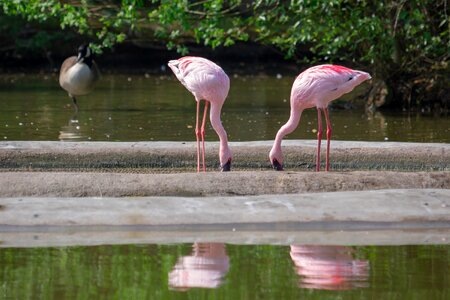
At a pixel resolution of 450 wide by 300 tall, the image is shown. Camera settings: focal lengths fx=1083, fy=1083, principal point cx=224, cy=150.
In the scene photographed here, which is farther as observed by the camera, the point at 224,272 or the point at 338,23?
the point at 338,23

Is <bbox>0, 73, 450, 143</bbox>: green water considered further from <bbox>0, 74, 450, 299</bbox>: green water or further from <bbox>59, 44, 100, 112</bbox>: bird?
<bbox>0, 74, 450, 299</bbox>: green water

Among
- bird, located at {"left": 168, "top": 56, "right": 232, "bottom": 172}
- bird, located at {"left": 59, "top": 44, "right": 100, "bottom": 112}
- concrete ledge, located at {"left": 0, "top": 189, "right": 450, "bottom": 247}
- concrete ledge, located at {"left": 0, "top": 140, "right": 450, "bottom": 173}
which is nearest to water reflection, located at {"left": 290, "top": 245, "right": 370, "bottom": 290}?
concrete ledge, located at {"left": 0, "top": 189, "right": 450, "bottom": 247}

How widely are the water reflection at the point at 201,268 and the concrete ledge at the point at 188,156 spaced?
2.78m

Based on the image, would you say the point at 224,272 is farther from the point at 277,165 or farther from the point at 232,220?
the point at 277,165

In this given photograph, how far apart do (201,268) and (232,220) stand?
0.95 m

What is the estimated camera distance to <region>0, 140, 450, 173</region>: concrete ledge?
331 inches

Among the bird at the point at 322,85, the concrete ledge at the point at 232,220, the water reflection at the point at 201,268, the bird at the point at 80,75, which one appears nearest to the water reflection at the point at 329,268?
the concrete ledge at the point at 232,220

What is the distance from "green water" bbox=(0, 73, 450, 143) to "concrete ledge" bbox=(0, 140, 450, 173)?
6.82 feet

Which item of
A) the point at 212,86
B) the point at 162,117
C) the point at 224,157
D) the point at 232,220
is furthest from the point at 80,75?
the point at 232,220

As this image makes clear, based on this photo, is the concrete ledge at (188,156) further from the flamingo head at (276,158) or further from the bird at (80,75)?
the bird at (80,75)

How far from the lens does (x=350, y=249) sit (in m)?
5.75

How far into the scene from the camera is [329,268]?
17.3 ft

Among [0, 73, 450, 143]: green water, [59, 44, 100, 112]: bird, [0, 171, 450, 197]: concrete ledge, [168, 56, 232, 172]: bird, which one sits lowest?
[0, 73, 450, 143]: green water

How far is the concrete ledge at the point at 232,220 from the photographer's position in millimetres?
6027
